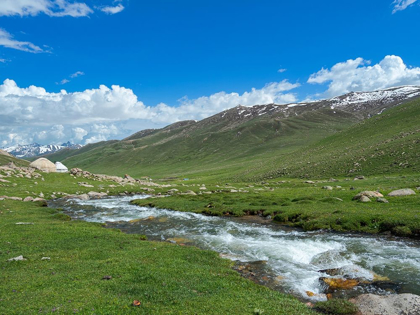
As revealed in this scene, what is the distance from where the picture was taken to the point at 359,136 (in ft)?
349

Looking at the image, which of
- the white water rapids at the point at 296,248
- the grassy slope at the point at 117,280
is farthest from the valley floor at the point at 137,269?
the white water rapids at the point at 296,248

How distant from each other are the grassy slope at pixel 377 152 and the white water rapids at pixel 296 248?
1725 inches

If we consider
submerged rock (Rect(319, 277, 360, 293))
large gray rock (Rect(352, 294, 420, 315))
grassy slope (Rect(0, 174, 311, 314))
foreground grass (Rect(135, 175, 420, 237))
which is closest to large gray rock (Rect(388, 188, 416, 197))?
foreground grass (Rect(135, 175, 420, 237))

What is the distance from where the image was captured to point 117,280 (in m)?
16.1

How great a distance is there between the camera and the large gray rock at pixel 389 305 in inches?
515

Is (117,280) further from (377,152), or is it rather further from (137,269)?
(377,152)

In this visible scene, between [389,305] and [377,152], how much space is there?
70.9 metres

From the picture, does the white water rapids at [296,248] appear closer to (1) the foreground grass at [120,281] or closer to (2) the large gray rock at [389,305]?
(2) the large gray rock at [389,305]

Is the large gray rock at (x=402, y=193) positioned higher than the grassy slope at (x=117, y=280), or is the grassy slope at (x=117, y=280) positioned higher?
the grassy slope at (x=117, y=280)

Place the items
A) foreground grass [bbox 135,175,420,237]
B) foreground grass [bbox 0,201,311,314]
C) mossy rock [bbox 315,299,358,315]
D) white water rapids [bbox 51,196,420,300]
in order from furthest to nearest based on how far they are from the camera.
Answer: foreground grass [bbox 135,175,420,237]
white water rapids [bbox 51,196,420,300]
mossy rock [bbox 315,299,358,315]
foreground grass [bbox 0,201,311,314]

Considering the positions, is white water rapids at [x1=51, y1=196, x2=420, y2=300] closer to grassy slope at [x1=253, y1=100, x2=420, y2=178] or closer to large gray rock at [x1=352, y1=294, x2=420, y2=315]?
large gray rock at [x1=352, y1=294, x2=420, y2=315]

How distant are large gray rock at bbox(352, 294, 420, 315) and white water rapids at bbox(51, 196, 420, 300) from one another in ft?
8.12

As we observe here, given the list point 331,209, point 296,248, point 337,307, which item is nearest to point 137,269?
point 337,307

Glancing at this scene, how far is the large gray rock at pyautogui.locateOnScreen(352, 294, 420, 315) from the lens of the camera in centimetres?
1309
